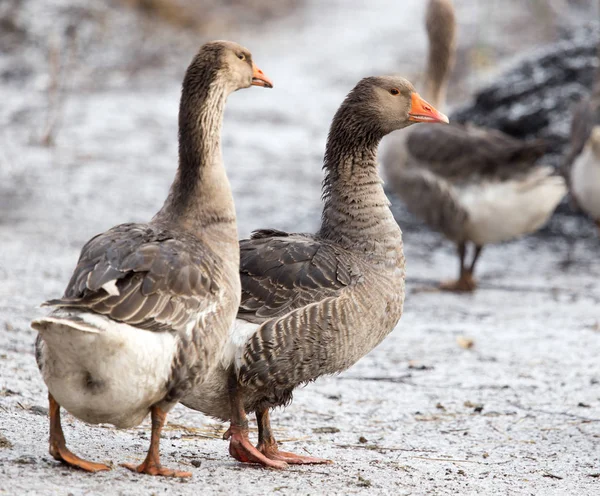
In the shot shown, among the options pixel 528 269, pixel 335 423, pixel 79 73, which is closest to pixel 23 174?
pixel 79 73

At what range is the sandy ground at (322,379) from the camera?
4.49m

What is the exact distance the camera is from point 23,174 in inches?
449

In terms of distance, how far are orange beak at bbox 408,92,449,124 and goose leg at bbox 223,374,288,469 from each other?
6.76 feet

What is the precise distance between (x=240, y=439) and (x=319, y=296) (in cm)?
85

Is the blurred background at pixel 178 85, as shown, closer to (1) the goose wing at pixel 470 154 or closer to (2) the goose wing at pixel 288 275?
(1) the goose wing at pixel 470 154

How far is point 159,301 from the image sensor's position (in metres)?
3.82

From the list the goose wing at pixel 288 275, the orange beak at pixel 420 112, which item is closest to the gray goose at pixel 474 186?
the orange beak at pixel 420 112

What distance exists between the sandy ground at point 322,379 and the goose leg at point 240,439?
2.6 inches

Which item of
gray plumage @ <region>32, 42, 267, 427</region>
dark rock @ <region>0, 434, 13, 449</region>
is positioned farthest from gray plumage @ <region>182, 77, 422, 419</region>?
dark rock @ <region>0, 434, 13, 449</region>

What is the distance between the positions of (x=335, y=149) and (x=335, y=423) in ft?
5.71

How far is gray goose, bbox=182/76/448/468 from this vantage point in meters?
4.59

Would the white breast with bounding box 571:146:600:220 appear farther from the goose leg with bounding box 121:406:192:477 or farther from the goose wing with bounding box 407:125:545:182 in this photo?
the goose leg with bounding box 121:406:192:477

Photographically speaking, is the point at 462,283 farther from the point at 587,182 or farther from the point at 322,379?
the point at 322,379

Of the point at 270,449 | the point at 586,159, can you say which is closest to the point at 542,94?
the point at 586,159
